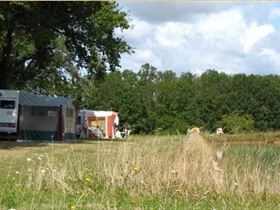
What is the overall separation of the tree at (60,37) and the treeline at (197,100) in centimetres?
5248

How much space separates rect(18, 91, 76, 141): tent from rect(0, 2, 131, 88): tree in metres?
2.12

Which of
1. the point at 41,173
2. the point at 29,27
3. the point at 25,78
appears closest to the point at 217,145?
the point at 41,173

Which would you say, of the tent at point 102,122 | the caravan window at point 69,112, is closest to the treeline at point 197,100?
the tent at point 102,122

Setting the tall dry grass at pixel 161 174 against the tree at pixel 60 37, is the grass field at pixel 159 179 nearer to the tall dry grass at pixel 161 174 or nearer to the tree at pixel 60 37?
the tall dry grass at pixel 161 174

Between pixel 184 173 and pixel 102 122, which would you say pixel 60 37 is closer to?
pixel 102 122

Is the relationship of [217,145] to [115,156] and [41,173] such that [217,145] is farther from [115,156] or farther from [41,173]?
[41,173]

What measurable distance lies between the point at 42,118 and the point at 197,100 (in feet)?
230

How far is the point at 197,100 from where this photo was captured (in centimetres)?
10856

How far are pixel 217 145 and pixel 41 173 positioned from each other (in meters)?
3.47

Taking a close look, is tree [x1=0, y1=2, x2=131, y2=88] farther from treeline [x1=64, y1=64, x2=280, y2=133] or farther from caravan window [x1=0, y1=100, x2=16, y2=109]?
treeline [x1=64, y1=64, x2=280, y2=133]

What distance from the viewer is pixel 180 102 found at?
359ft

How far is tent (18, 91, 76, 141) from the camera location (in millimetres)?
39812

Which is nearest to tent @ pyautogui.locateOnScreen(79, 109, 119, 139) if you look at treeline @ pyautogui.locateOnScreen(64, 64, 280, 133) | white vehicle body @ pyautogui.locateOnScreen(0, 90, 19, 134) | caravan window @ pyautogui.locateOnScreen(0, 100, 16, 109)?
caravan window @ pyautogui.locateOnScreen(0, 100, 16, 109)

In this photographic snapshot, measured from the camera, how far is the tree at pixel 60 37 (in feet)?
89.3
